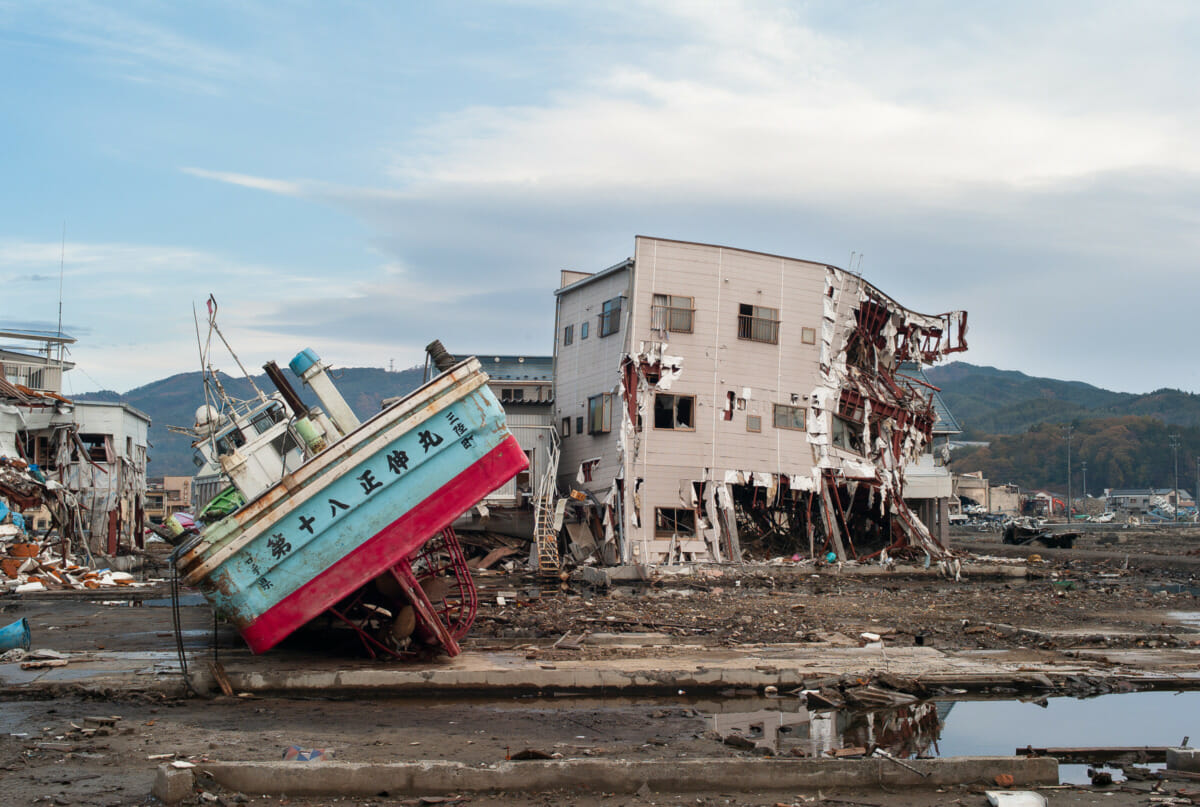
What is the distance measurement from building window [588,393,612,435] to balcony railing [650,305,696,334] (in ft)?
8.50

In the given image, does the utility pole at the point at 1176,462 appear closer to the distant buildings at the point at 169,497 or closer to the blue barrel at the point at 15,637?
the distant buildings at the point at 169,497

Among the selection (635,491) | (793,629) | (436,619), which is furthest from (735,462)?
(436,619)

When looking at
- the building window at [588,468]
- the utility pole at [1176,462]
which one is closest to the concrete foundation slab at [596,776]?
the building window at [588,468]

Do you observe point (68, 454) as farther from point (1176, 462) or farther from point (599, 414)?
point (1176, 462)

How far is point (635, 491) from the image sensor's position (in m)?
29.4

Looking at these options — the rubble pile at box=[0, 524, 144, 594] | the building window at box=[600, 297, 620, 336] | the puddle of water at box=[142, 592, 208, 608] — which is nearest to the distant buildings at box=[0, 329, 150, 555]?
the rubble pile at box=[0, 524, 144, 594]

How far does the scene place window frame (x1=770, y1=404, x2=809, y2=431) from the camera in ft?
103

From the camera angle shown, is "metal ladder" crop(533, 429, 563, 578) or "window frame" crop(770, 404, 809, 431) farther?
"window frame" crop(770, 404, 809, 431)

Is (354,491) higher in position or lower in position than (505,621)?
higher

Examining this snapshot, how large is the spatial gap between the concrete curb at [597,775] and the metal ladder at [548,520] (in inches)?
798

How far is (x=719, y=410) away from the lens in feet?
100.0

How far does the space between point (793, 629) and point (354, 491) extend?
7.75 meters

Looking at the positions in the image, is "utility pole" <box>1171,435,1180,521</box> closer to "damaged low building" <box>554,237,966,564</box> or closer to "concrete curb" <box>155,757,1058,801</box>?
"damaged low building" <box>554,237,966,564</box>

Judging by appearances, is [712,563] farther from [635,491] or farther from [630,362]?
[630,362]
